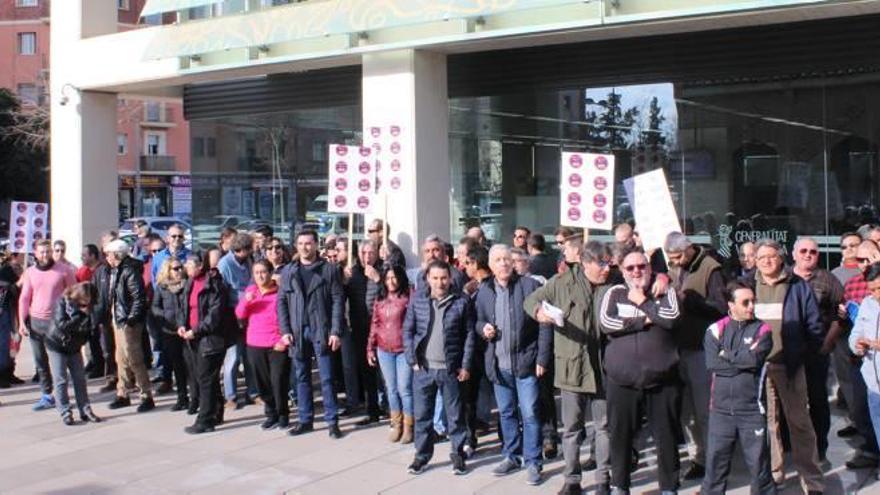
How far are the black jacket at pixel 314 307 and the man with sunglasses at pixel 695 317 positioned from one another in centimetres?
317

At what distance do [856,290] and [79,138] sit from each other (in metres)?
13.7

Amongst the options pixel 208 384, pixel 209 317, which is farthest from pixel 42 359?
pixel 209 317

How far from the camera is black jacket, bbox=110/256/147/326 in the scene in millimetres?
9570

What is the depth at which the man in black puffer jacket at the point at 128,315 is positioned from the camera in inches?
378

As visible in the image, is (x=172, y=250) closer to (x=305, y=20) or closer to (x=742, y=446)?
(x=305, y=20)

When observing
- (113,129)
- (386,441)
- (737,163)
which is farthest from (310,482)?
(113,129)

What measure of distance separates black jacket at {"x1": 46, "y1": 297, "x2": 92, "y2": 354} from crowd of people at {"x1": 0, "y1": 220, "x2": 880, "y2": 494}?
0.02m

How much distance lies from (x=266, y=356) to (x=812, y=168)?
7918mm

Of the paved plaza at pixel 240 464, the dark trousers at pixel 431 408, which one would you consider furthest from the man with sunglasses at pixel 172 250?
the dark trousers at pixel 431 408

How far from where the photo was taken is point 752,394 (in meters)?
A: 5.61

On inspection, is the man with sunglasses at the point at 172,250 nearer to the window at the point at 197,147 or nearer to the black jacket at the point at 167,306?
the black jacket at the point at 167,306

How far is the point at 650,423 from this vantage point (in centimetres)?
596

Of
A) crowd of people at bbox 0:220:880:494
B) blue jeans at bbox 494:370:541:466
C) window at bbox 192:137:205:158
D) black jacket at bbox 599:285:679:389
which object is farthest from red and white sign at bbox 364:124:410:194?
window at bbox 192:137:205:158

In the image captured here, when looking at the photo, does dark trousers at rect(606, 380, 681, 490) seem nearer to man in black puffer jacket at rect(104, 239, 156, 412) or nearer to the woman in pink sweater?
the woman in pink sweater
